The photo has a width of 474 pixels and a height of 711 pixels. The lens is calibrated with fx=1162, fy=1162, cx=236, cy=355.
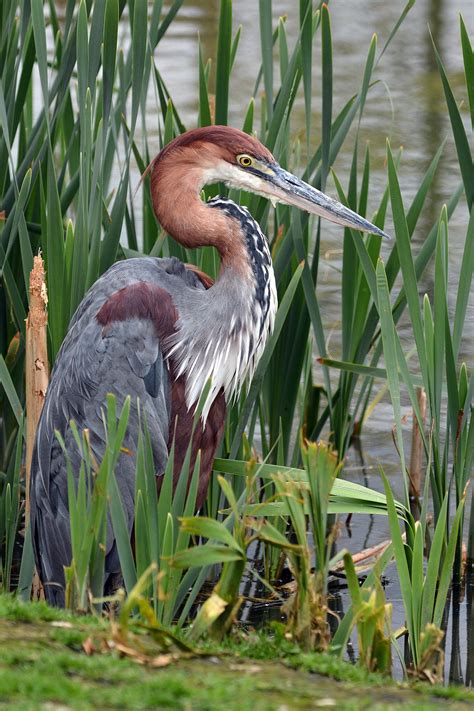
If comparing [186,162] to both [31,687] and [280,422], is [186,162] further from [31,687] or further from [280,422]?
[31,687]

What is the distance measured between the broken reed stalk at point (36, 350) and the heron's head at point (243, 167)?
1.89 feet

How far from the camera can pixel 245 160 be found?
342 cm

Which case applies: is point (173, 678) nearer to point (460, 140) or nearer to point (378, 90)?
point (460, 140)

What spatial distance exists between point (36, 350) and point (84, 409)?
265 mm

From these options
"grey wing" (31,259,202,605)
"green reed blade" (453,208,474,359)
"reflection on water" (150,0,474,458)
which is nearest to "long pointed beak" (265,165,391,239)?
"green reed blade" (453,208,474,359)

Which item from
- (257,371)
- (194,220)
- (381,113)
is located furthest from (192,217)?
(381,113)

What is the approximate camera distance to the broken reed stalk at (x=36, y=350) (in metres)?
3.12

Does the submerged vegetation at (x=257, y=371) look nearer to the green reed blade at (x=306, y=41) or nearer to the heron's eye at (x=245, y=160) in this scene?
the green reed blade at (x=306, y=41)

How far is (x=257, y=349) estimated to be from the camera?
3.61 meters

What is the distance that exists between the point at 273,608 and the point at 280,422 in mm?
610

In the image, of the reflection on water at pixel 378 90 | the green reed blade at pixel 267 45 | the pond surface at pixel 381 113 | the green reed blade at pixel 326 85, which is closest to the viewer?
the green reed blade at pixel 326 85

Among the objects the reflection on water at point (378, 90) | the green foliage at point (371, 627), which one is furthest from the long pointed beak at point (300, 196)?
the reflection on water at point (378, 90)

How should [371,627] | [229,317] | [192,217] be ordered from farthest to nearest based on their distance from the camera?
[229,317], [192,217], [371,627]

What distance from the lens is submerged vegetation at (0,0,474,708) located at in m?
2.57
